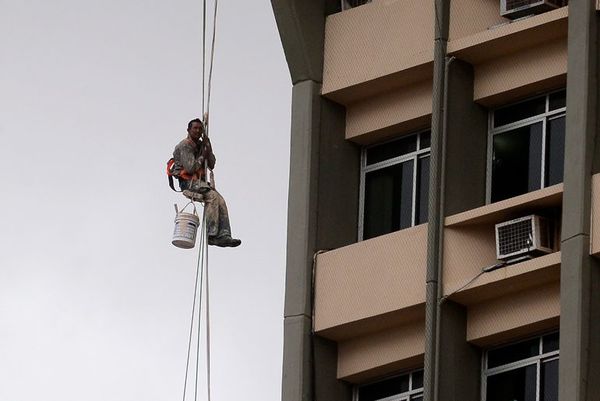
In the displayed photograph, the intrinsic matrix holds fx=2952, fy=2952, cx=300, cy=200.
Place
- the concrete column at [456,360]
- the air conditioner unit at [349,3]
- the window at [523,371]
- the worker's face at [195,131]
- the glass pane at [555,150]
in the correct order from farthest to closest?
the air conditioner unit at [349,3] → the worker's face at [195,131] → the glass pane at [555,150] → the concrete column at [456,360] → the window at [523,371]

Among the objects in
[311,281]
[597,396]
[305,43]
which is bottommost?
[597,396]

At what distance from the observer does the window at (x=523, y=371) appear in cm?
3841

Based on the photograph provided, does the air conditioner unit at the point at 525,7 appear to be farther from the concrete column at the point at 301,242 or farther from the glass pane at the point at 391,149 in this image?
the concrete column at the point at 301,242

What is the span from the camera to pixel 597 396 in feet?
120

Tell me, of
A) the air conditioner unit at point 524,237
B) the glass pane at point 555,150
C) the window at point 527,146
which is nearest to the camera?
the air conditioner unit at point 524,237

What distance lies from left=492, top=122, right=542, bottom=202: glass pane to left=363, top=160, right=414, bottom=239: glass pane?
1.44 meters

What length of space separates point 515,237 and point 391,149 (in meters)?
3.38

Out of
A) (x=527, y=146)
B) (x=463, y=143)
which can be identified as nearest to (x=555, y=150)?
(x=527, y=146)

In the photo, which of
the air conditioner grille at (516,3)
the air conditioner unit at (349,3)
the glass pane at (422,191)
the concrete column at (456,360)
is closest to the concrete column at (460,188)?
the concrete column at (456,360)

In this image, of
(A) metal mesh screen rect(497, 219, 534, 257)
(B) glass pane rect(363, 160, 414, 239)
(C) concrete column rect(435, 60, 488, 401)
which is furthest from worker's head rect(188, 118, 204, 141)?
(A) metal mesh screen rect(497, 219, 534, 257)

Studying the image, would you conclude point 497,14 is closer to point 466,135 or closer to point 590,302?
point 466,135

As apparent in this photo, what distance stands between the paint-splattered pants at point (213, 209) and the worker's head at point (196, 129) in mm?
655

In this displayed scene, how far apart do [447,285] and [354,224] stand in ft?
8.93

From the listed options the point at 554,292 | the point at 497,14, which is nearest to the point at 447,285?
the point at 554,292
